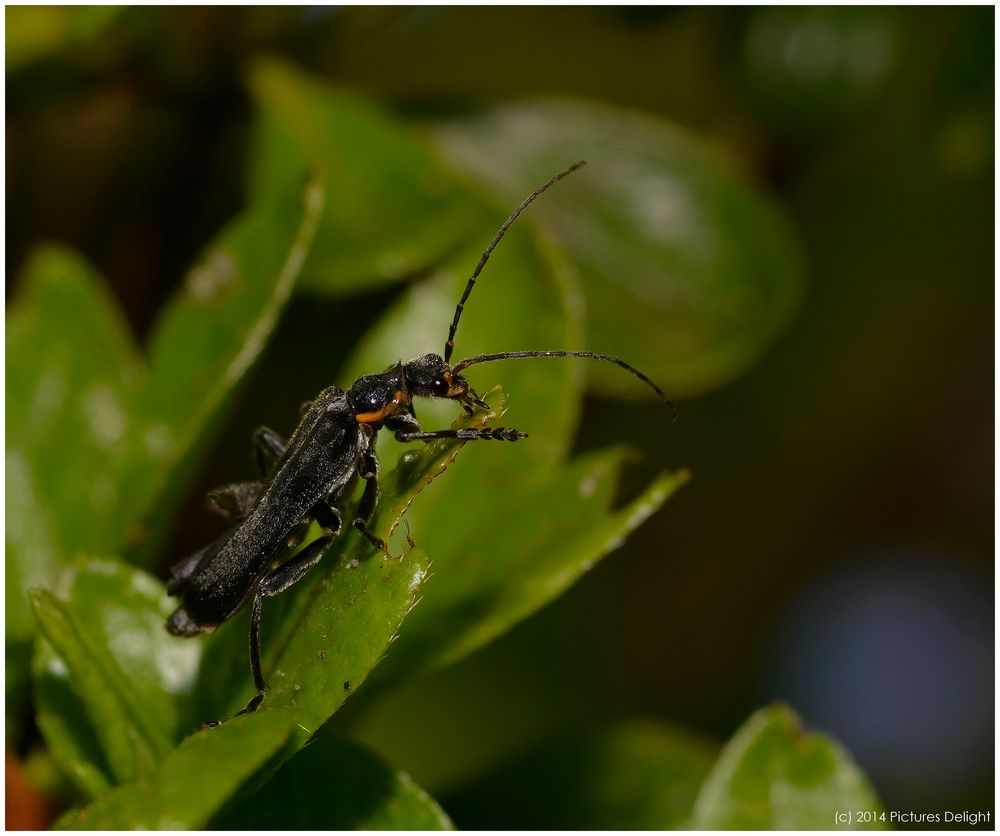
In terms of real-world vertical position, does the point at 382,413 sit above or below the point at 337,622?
below

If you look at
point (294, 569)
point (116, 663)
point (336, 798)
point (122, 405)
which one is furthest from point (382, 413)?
point (336, 798)

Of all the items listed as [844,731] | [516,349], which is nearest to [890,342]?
[844,731]

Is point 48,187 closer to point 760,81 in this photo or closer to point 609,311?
point 609,311

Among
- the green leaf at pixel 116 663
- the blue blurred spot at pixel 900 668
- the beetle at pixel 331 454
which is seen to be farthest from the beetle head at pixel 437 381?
the blue blurred spot at pixel 900 668

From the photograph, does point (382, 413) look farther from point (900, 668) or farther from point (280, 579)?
point (900, 668)

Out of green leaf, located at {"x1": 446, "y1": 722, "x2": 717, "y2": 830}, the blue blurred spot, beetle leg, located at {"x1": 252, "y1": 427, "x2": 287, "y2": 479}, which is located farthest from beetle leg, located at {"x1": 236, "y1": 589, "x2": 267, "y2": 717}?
the blue blurred spot

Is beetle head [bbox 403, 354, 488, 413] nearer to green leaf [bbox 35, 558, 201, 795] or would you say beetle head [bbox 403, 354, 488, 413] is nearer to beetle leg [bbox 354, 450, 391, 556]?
beetle leg [bbox 354, 450, 391, 556]
